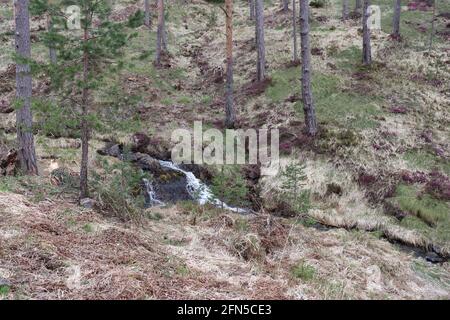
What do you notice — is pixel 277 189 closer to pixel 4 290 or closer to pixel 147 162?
pixel 147 162

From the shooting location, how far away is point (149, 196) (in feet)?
51.2

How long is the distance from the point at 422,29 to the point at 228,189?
2226 centimetres

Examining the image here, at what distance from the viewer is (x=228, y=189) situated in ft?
41.7

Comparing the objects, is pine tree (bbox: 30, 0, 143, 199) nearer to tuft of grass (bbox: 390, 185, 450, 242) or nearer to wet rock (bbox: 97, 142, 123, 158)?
wet rock (bbox: 97, 142, 123, 158)

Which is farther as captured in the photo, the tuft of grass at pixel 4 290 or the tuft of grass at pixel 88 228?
the tuft of grass at pixel 88 228

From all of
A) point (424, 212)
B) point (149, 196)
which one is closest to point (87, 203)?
point (149, 196)

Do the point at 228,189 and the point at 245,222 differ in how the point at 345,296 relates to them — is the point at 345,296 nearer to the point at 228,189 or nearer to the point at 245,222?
the point at 245,222

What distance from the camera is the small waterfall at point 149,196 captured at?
15.0m

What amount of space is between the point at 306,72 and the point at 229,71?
4023 mm

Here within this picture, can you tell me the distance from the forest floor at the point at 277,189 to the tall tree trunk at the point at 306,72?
24.4 inches

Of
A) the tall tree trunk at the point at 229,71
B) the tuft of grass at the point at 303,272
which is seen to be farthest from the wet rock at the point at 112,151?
the tuft of grass at the point at 303,272

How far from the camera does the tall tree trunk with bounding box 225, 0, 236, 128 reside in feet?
64.1

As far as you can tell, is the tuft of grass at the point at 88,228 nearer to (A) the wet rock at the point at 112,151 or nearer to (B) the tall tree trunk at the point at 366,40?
(A) the wet rock at the point at 112,151

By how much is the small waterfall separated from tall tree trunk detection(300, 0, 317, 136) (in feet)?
23.4
